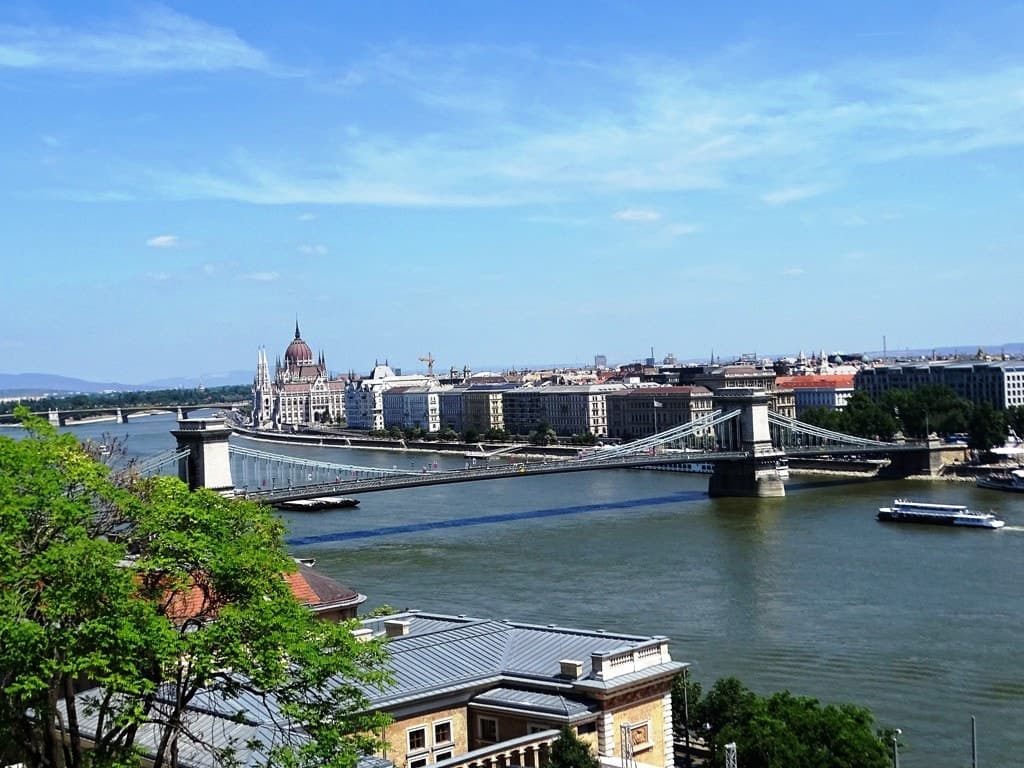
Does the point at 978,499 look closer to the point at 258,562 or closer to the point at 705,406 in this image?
the point at 705,406

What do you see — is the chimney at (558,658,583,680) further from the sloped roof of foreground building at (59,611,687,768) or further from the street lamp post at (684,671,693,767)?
the street lamp post at (684,671,693,767)

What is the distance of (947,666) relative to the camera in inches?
578

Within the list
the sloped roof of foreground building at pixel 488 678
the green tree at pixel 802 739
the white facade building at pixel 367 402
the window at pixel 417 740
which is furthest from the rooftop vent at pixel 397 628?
the white facade building at pixel 367 402

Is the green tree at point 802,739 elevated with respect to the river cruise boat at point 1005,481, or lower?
elevated

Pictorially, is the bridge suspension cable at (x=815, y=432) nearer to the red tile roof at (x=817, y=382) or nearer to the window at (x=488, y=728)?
the red tile roof at (x=817, y=382)

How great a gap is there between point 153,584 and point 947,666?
1097cm

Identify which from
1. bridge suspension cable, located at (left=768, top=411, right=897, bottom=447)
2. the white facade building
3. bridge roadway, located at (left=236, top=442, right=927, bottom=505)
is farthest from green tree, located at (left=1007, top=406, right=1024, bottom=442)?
the white facade building

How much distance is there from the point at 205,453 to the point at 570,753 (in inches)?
809

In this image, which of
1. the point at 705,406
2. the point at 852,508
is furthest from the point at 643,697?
the point at 705,406

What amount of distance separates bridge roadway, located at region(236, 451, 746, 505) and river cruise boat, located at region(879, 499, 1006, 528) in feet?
24.3

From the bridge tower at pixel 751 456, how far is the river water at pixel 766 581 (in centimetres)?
103

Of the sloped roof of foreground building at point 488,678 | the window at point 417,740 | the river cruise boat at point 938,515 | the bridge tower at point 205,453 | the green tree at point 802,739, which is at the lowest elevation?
the river cruise boat at point 938,515

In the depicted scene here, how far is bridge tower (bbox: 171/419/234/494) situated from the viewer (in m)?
27.0

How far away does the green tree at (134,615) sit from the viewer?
5.44 m
